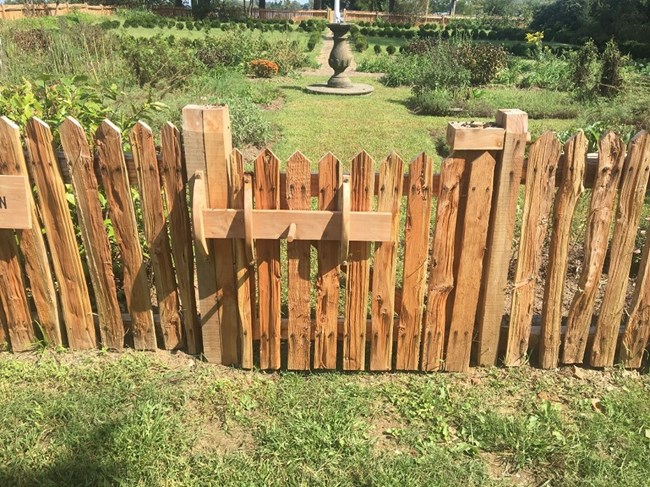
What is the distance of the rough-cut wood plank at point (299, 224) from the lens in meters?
2.54

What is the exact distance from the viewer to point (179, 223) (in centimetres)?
274

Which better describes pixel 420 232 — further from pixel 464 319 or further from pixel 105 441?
pixel 105 441

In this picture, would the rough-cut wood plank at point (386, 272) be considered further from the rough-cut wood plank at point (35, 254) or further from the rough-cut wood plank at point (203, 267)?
the rough-cut wood plank at point (35, 254)

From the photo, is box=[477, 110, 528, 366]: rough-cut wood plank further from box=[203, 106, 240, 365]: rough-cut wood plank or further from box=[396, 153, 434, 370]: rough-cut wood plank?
box=[203, 106, 240, 365]: rough-cut wood plank

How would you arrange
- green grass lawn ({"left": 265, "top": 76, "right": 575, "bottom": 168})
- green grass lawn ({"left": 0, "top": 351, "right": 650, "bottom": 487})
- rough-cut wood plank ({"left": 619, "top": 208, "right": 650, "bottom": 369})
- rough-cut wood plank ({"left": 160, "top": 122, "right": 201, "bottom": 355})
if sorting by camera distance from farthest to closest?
green grass lawn ({"left": 265, "top": 76, "right": 575, "bottom": 168}), rough-cut wood plank ({"left": 619, "top": 208, "right": 650, "bottom": 369}), rough-cut wood plank ({"left": 160, "top": 122, "right": 201, "bottom": 355}), green grass lawn ({"left": 0, "top": 351, "right": 650, "bottom": 487})

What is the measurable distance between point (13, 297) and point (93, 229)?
659mm

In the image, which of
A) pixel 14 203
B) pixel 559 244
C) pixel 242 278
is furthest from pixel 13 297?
pixel 559 244

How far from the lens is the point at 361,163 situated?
251 cm

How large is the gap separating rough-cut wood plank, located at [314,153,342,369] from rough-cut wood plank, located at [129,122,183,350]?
82 cm

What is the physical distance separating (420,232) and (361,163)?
0.48m

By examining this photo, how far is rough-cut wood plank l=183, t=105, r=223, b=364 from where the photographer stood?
2482 mm

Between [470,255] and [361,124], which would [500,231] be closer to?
[470,255]

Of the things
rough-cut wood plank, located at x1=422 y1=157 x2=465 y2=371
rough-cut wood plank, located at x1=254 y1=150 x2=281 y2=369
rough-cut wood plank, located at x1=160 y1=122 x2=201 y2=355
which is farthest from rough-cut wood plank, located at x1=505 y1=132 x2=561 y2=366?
rough-cut wood plank, located at x1=160 y1=122 x2=201 y2=355

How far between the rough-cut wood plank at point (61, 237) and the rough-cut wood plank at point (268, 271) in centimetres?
102
